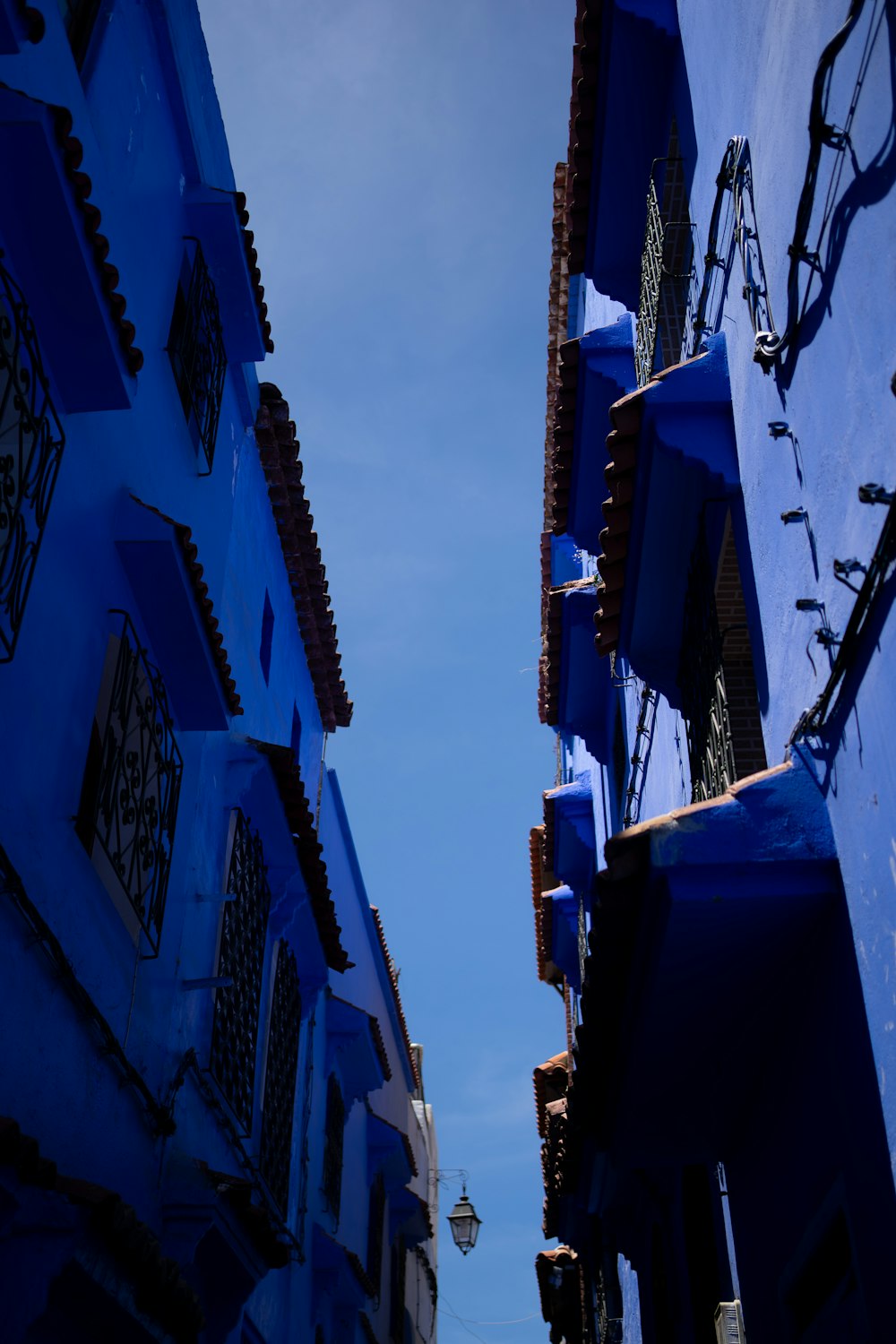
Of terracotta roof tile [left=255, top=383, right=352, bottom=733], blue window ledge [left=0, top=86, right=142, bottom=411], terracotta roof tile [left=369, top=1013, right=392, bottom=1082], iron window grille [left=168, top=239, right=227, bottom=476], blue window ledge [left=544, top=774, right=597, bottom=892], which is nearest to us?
blue window ledge [left=0, top=86, right=142, bottom=411]

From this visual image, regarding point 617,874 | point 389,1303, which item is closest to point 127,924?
point 617,874

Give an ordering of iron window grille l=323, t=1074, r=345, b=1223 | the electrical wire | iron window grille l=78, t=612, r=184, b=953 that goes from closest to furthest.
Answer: the electrical wire → iron window grille l=78, t=612, r=184, b=953 → iron window grille l=323, t=1074, r=345, b=1223

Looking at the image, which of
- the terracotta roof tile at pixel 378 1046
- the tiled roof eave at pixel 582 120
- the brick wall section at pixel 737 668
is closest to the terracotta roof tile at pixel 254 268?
the tiled roof eave at pixel 582 120

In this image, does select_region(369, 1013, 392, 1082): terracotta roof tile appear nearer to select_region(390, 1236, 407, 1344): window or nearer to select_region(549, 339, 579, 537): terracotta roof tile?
select_region(390, 1236, 407, 1344): window

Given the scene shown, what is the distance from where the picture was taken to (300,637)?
14023 millimetres

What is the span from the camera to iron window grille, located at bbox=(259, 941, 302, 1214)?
10250mm

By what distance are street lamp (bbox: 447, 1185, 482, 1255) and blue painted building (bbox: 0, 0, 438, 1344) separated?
24.6 ft

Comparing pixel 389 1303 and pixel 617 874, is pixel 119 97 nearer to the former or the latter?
pixel 617 874

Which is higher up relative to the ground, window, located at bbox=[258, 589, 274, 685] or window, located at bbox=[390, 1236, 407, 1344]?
window, located at bbox=[258, 589, 274, 685]

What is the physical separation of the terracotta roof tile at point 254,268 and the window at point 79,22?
2.13 m

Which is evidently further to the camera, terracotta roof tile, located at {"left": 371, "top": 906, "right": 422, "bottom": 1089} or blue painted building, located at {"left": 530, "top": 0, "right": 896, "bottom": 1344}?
terracotta roof tile, located at {"left": 371, "top": 906, "right": 422, "bottom": 1089}

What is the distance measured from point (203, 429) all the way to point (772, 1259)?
6.39 metres

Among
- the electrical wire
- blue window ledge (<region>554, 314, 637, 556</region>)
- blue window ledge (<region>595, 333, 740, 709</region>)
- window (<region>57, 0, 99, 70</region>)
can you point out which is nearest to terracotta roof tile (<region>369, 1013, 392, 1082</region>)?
blue window ledge (<region>554, 314, 637, 556</region>)

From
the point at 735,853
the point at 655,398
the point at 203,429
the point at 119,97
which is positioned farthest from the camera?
the point at 203,429
